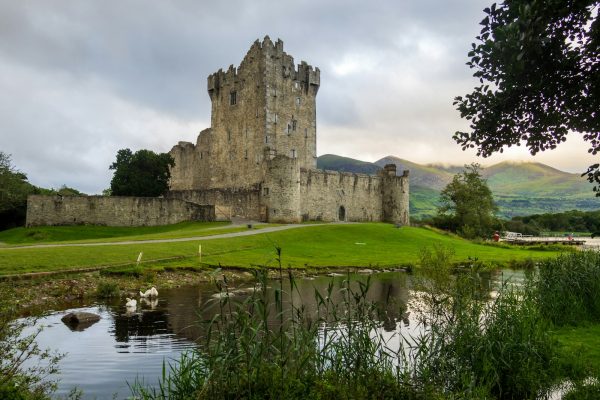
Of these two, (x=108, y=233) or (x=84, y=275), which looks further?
(x=108, y=233)

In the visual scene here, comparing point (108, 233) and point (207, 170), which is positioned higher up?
point (207, 170)

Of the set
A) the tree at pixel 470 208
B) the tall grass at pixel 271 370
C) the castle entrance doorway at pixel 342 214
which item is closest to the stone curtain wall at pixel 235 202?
the castle entrance doorway at pixel 342 214

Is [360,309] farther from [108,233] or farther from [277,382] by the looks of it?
[108,233]

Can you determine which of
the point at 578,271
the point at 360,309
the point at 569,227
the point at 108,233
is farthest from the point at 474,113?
the point at 569,227

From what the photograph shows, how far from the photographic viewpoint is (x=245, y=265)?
95.1 feet

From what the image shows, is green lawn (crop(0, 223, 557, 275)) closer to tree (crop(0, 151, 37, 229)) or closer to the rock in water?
the rock in water

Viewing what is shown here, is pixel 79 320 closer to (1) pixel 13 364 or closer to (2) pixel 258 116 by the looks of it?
(1) pixel 13 364

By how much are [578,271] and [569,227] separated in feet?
338

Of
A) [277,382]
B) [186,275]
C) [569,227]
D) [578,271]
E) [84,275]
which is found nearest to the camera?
[277,382]

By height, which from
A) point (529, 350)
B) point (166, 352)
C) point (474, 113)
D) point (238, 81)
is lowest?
point (166, 352)

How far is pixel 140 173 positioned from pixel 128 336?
49056 mm

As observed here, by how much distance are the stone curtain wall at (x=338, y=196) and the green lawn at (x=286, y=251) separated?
10.2 metres

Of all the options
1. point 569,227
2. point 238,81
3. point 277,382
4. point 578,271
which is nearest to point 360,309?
point 277,382

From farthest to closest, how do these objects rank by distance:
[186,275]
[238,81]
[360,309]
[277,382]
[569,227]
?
[569,227], [238,81], [186,275], [360,309], [277,382]
